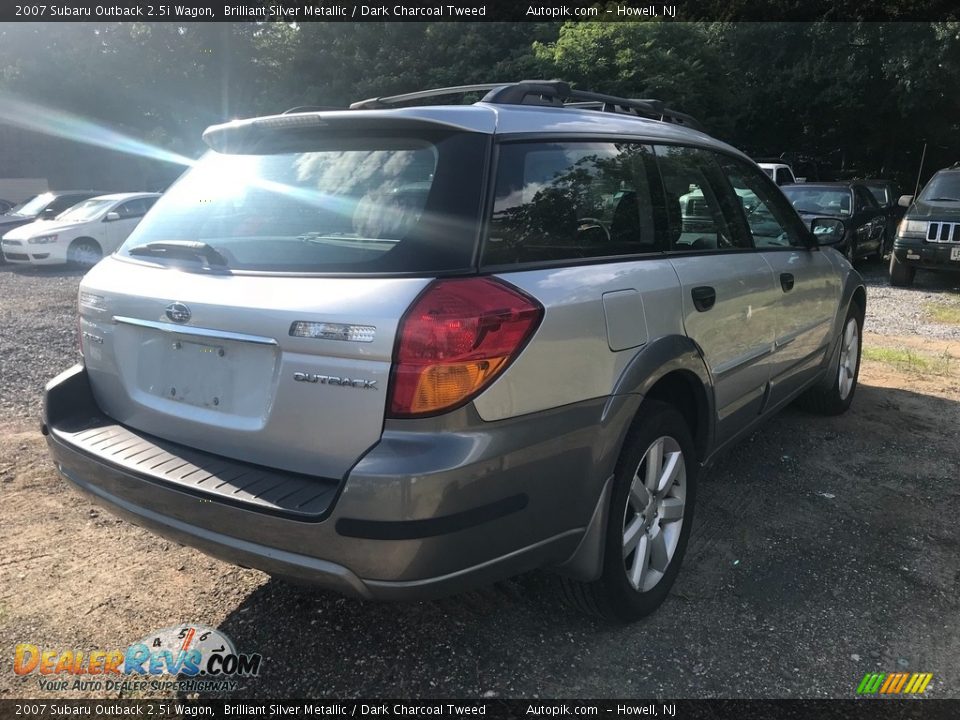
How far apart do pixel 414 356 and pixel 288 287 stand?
1.52ft

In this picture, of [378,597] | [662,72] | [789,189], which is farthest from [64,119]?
[378,597]

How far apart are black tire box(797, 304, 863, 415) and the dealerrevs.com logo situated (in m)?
3.85

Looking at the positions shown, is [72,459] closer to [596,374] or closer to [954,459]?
[596,374]

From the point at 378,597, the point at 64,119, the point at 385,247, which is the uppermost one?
the point at 64,119

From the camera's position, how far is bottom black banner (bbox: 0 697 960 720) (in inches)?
89.7

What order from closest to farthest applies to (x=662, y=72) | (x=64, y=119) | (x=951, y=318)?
1. (x=951, y=318)
2. (x=662, y=72)
3. (x=64, y=119)

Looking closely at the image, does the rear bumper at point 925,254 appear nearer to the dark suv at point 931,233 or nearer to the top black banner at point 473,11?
the dark suv at point 931,233

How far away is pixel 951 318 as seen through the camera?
859cm

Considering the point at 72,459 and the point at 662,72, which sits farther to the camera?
the point at 662,72

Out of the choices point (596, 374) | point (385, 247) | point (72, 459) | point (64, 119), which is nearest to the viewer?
point (385, 247)

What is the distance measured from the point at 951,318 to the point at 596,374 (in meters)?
8.12

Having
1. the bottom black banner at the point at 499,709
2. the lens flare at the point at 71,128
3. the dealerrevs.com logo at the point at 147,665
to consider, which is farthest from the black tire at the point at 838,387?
the lens flare at the point at 71,128

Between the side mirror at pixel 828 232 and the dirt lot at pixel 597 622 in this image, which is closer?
the dirt lot at pixel 597 622

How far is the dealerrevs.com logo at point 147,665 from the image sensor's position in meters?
2.43
